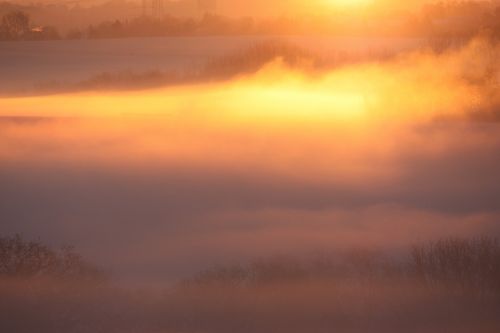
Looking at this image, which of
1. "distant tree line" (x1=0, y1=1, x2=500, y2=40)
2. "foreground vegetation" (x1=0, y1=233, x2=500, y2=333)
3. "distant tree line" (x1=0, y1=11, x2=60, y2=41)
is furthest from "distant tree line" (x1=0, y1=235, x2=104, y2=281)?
"distant tree line" (x1=0, y1=11, x2=60, y2=41)

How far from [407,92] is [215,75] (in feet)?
25.4

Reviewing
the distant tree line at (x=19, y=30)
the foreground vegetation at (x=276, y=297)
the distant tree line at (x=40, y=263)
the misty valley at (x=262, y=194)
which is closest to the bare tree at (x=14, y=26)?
the distant tree line at (x=19, y=30)

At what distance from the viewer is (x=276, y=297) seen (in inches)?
351

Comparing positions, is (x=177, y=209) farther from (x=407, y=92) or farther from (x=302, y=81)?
(x=302, y=81)

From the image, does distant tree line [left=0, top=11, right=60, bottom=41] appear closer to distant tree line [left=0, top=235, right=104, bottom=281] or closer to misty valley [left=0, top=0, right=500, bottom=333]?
misty valley [left=0, top=0, right=500, bottom=333]

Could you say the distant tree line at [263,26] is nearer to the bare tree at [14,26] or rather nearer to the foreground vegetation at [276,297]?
the bare tree at [14,26]

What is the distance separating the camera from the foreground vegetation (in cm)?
829

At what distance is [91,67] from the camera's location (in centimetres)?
2894

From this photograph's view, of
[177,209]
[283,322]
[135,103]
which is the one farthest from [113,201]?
[135,103]

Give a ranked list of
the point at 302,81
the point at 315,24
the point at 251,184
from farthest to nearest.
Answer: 1. the point at 315,24
2. the point at 302,81
3. the point at 251,184

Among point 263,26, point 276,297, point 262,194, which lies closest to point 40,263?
point 276,297

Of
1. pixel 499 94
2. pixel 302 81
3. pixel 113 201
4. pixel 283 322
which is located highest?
pixel 302 81

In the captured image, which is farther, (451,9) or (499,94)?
(451,9)

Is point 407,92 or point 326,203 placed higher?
point 407,92
